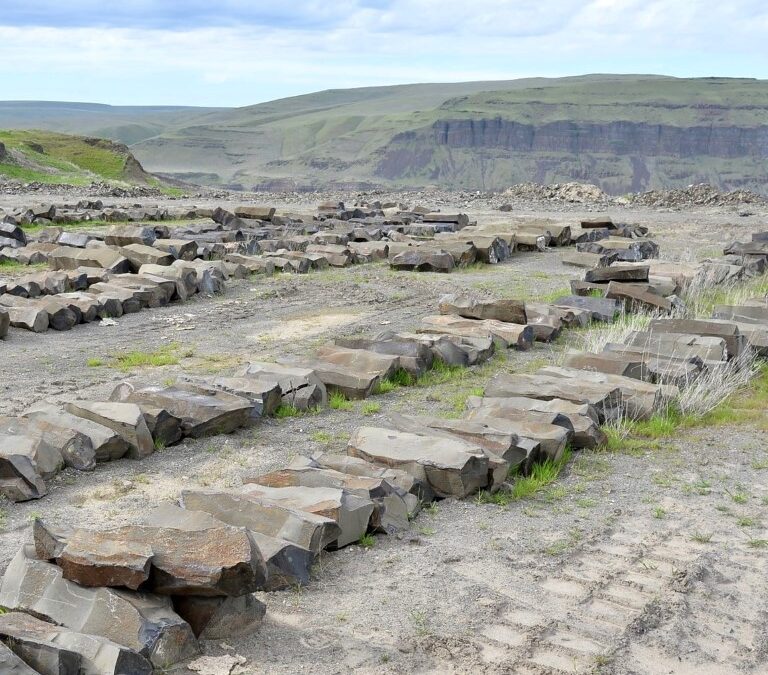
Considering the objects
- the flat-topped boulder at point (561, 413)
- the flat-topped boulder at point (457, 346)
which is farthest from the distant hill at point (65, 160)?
the flat-topped boulder at point (561, 413)

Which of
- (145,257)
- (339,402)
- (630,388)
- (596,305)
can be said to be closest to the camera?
(630,388)

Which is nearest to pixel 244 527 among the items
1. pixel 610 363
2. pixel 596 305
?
pixel 610 363

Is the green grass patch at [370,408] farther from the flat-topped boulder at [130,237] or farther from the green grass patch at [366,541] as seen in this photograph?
the flat-topped boulder at [130,237]

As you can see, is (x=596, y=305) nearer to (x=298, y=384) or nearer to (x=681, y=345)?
(x=681, y=345)

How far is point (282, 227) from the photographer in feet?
88.3

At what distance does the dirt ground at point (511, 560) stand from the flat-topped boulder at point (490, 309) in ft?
9.86

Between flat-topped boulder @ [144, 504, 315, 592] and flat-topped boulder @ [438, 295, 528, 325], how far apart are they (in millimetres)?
8473

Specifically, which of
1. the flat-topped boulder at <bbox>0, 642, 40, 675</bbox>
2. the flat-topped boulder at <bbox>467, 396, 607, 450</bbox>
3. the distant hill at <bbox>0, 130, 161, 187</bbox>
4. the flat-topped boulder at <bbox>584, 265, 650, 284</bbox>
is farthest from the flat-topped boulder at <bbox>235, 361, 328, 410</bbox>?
the distant hill at <bbox>0, 130, 161, 187</bbox>

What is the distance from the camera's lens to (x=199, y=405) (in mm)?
8344

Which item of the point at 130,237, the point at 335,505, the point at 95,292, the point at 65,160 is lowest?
the point at 335,505

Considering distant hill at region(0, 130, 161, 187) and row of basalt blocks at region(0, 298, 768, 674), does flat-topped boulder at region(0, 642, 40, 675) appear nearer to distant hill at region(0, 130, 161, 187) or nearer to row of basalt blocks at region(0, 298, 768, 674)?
row of basalt blocks at region(0, 298, 768, 674)

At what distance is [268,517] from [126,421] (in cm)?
254

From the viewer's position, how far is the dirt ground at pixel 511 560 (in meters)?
4.74

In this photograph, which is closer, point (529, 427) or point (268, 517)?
point (268, 517)
